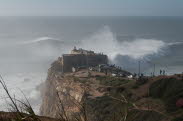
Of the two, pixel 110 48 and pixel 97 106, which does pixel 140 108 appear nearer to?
pixel 97 106

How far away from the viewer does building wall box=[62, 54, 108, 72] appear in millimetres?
40606

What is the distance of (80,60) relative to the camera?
42.3 metres

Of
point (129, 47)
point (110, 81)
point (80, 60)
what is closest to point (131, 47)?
point (129, 47)

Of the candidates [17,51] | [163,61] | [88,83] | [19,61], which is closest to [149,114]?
[88,83]

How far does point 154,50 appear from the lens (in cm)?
8069

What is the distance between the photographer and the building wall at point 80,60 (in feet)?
133

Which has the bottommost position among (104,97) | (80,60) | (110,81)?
(104,97)

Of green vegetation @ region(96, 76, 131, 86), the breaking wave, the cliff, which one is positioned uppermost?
the breaking wave

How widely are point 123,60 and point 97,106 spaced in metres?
42.7

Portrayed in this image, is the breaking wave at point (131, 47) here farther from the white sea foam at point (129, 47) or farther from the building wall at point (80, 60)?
the building wall at point (80, 60)

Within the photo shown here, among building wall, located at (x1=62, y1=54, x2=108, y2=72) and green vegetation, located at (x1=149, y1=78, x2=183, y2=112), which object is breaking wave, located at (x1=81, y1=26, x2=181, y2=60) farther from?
green vegetation, located at (x1=149, y1=78, x2=183, y2=112)

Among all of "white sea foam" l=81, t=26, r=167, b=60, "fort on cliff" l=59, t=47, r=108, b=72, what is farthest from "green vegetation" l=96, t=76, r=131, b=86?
"white sea foam" l=81, t=26, r=167, b=60

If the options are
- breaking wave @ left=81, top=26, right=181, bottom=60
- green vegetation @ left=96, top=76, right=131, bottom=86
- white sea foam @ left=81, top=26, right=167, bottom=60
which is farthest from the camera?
white sea foam @ left=81, top=26, right=167, bottom=60

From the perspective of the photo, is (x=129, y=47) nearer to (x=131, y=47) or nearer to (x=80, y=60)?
(x=131, y=47)
